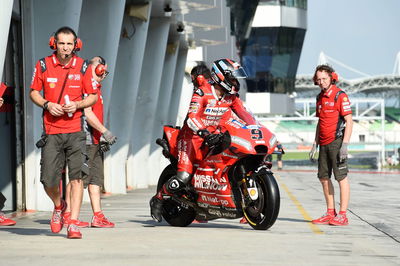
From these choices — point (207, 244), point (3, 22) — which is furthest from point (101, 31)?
point (207, 244)

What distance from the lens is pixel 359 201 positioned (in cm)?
1703

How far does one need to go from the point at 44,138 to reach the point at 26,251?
130 centimetres

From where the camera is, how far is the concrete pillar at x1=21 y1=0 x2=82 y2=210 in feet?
44.4

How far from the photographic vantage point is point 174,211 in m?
10.3

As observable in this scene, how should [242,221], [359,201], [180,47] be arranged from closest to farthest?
[242,221], [359,201], [180,47]

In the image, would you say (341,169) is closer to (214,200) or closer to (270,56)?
(214,200)

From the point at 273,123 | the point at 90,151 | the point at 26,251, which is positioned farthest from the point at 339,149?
the point at 273,123

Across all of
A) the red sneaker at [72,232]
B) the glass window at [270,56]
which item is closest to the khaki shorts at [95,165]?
the red sneaker at [72,232]

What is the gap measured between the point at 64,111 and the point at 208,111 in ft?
7.07

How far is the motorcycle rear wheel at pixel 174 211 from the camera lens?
1016 cm

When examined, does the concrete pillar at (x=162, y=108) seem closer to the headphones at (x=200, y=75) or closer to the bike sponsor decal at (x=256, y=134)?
the headphones at (x=200, y=75)

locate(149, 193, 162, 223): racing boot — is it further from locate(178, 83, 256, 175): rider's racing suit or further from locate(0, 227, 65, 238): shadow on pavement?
locate(0, 227, 65, 238): shadow on pavement

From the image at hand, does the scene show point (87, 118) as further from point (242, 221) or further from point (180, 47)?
point (180, 47)

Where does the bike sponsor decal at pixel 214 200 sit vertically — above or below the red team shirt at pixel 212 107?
below
